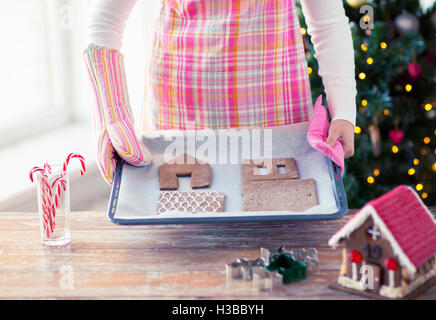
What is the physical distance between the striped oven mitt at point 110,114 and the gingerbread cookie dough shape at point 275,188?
23cm

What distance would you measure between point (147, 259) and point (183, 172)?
263 mm

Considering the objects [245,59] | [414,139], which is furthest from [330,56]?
[414,139]

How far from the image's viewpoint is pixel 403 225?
2.71ft

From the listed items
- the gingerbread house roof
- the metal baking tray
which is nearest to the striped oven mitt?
the metal baking tray

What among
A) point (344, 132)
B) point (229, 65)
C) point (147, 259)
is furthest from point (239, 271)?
point (229, 65)

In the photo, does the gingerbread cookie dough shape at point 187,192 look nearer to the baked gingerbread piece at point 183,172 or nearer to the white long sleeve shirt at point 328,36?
the baked gingerbread piece at point 183,172

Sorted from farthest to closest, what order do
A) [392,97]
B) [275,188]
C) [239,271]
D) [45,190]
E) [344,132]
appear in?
1. [392,97]
2. [344,132]
3. [275,188]
4. [45,190]
5. [239,271]

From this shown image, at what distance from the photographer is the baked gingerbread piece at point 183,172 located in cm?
119

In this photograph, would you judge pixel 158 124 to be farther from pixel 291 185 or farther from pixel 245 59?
pixel 291 185

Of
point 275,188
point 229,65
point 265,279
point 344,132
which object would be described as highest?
point 229,65

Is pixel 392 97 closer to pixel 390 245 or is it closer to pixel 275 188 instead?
pixel 275 188

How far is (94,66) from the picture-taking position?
123cm

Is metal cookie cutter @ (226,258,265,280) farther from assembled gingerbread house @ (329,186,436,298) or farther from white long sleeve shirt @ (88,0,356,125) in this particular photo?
white long sleeve shirt @ (88,0,356,125)

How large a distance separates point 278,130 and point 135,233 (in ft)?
1.39
